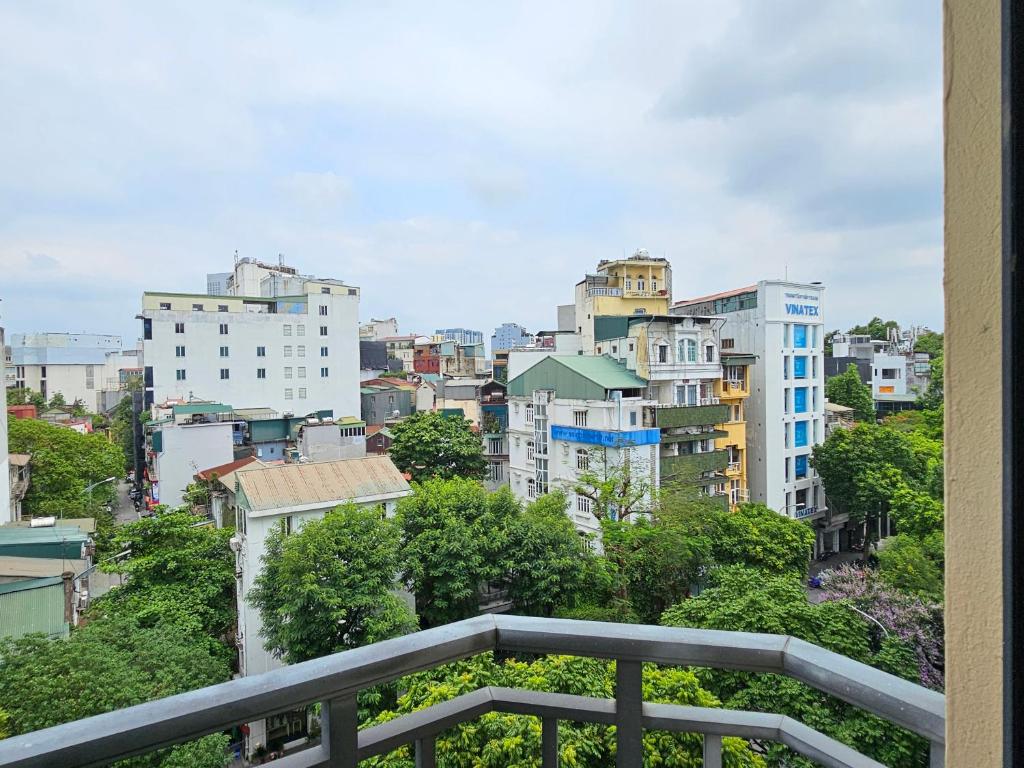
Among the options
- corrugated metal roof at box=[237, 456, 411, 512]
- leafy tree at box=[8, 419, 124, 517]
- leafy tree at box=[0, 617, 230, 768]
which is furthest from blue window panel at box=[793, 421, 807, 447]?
leafy tree at box=[8, 419, 124, 517]

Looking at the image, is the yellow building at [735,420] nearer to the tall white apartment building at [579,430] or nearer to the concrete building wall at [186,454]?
the tall white apartment building at [579,430]

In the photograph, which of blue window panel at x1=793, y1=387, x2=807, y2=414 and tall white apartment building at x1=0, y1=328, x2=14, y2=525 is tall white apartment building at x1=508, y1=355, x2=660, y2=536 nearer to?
blue window panel at x1=793, y1=387, x2=807, y2=414

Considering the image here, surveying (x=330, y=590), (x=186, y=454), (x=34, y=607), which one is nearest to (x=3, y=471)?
(x=186, y=454)

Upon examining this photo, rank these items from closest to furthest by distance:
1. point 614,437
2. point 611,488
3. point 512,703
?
point 512,703 < point 611,488 < point 614,437

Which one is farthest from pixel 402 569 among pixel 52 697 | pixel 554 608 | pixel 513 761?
pixel 513 761

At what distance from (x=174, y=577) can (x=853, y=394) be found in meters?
18.2

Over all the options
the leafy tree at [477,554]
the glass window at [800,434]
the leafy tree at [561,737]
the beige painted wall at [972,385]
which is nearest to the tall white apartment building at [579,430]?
the leafy tree at [477,554]

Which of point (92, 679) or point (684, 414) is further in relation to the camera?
point (684, 414)

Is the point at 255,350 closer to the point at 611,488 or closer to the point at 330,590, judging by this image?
the point at 611,488

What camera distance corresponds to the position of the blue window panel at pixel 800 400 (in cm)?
1361

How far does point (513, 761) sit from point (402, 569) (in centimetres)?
494

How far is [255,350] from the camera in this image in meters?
20.0

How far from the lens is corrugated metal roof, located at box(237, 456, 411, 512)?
7.78 m

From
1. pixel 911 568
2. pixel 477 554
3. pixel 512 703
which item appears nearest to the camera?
pixel 512 703
